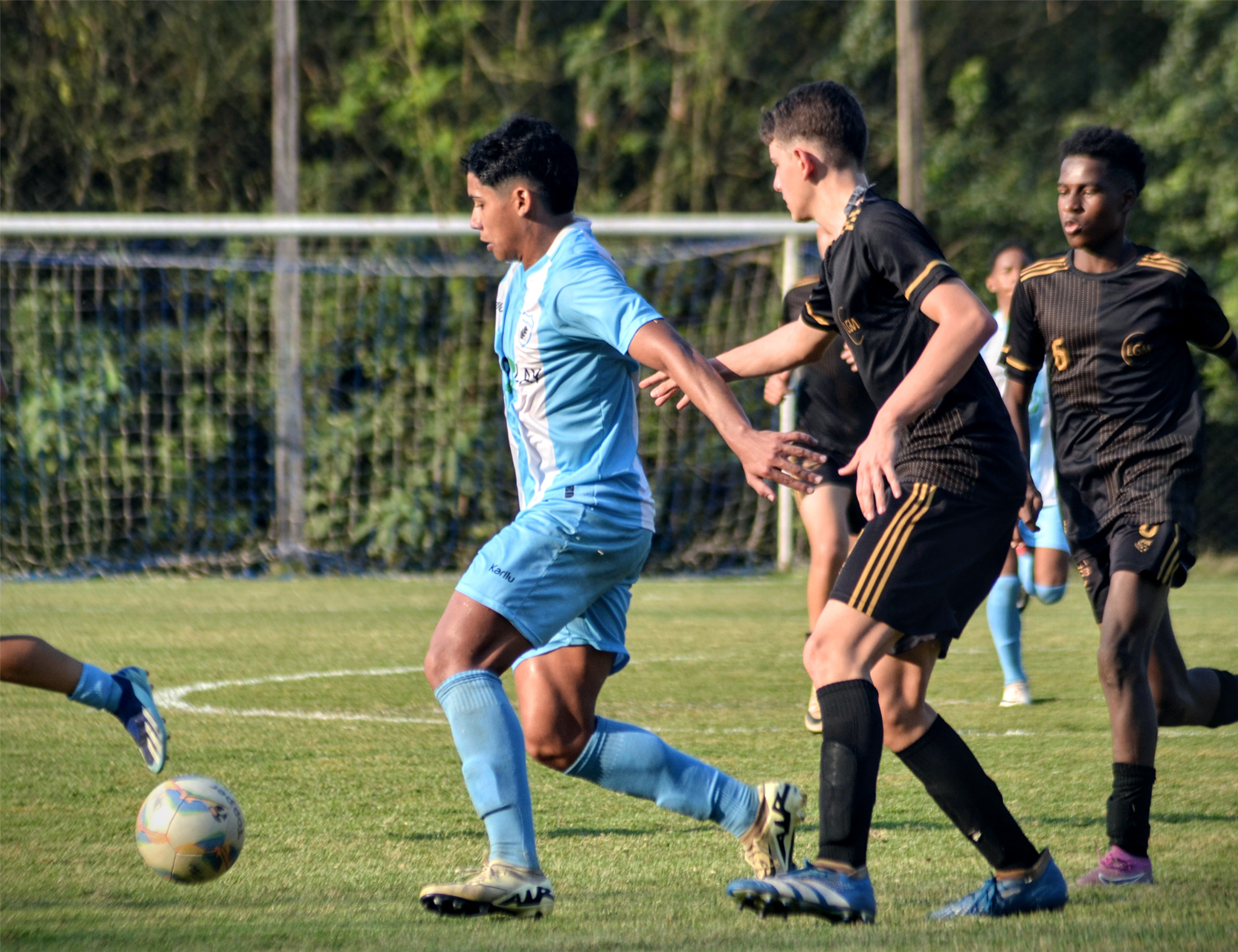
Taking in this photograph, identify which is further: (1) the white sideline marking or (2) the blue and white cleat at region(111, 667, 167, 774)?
(1) the white sideline marking

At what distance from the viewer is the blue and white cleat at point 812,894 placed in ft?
11.0

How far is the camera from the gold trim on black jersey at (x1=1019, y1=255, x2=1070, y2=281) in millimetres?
4684

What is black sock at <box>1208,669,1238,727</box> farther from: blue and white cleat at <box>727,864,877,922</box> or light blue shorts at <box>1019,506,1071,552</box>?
light blue shorts at <box>1019,506,1071,552</box>

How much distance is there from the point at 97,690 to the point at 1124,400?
339 centimetres

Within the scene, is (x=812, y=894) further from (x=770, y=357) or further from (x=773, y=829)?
(x=770, y=357)

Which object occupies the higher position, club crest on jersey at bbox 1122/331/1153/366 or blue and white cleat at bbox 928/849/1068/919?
club crest on jersey at bbox 1122/331/1153/366

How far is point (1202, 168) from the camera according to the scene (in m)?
17.2

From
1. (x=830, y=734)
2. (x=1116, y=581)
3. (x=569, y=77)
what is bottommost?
(x=830, y=734)

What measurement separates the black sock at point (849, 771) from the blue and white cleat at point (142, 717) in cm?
244

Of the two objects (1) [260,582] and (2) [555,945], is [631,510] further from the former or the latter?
(1) [260,582]

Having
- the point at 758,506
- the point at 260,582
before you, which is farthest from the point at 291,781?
the point at 758,506

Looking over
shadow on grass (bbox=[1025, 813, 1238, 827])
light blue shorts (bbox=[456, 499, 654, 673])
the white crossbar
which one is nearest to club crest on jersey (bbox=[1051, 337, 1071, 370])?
shadow on grass (bbox=[1025, 813, 1238, 827])

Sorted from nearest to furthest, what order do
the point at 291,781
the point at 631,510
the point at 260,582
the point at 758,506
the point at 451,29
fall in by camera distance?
the point at 631,510, the point at 291,781, the point at 260,582, the point at 758,506, the point at 451,29

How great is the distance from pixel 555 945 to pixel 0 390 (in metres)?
2.76
